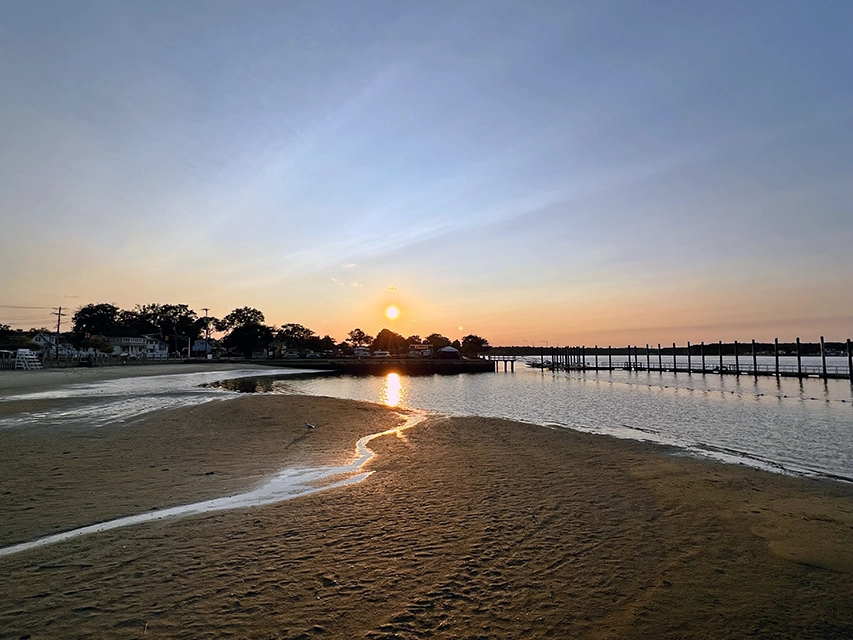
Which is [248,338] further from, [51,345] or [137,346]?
[51,345]

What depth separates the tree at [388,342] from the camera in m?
184

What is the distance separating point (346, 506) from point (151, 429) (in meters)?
9.92

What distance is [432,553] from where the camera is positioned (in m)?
5.60

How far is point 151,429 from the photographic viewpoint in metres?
14.4

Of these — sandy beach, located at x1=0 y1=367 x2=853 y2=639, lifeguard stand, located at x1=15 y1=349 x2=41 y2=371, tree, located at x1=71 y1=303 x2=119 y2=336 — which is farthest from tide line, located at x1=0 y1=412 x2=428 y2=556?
tree, located at x1=71 y1=303 x2=119 y2=336

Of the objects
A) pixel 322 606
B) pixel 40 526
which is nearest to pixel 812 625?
pixel 322 606

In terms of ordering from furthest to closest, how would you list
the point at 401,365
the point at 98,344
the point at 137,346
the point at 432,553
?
1. the point at 401,365
2. the point at 137,346
3. the point at 98,344
4. the point at 432,553

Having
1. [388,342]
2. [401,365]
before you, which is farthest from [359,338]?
[401,365]

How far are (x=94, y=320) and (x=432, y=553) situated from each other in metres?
144

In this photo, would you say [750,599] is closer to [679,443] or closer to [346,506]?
[346,506]

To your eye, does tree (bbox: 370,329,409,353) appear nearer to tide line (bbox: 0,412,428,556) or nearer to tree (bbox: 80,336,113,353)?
tree (bbox: 80,336,113,353)

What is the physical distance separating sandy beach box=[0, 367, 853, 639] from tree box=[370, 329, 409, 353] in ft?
563

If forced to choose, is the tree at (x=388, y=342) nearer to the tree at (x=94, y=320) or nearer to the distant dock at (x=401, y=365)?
the distant dock at (x=401, y=365)

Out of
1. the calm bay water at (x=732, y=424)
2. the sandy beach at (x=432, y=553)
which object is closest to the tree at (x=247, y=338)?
the calm bay water at (x=732, y=424)
